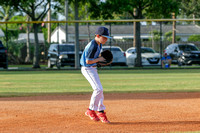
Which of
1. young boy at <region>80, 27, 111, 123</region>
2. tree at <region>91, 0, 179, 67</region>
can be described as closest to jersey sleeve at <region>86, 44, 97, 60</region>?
young boy at <region>80, 27, 111, 123</region>

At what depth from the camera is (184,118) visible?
7.15 m

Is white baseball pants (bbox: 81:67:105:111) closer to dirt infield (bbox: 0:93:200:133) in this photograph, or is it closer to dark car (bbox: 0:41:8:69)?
dirt infield (bbox: 0:93:200:133)

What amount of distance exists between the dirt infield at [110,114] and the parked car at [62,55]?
14006 mm

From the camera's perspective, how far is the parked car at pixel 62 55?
25.0 meters

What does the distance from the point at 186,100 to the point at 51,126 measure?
476cm

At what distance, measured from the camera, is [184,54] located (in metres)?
26.8

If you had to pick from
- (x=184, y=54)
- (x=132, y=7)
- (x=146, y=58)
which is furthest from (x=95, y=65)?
(x=184, y=54)

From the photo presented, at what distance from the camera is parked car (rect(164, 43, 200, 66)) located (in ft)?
87.0

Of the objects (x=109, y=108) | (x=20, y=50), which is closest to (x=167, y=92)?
(x=109, y=108)

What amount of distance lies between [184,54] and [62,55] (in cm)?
838

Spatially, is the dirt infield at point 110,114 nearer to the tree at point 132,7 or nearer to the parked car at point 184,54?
the tree at point 132,7

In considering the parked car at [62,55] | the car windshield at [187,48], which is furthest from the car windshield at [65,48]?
the car windshield at [187,48]

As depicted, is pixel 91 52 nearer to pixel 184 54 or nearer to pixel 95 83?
pixel 95 83

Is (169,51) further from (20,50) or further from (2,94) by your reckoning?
(2,94)
